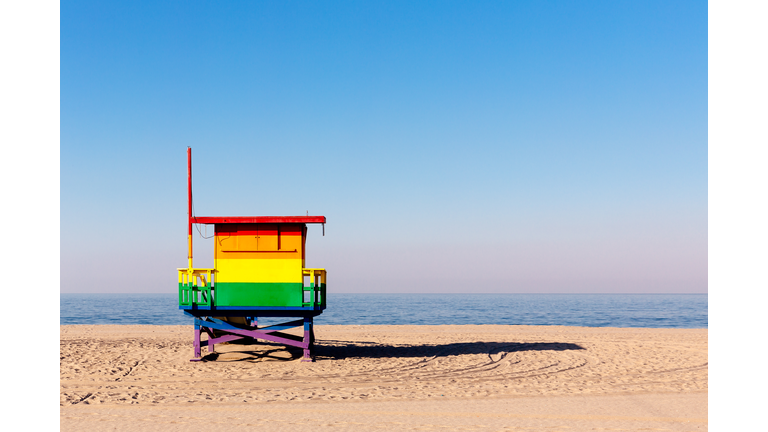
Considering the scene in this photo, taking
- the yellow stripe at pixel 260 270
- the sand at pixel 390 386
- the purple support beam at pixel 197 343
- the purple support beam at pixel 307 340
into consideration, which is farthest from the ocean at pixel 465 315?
the yellow stripe at pixel 260 270

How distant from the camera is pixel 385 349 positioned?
18.4 metres

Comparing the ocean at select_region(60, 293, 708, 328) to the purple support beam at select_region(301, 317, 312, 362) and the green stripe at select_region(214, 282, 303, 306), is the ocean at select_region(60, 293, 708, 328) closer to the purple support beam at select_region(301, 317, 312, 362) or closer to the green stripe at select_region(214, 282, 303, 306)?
the purple support beam at select_region(301, 317, 312, 362)

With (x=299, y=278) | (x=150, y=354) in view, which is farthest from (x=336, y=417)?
(x=150, y=354)

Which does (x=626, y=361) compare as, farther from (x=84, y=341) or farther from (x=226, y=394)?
(x=84, y=341)

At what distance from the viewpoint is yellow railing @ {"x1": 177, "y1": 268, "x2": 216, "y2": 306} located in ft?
49.1

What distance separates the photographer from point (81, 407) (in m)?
9.73

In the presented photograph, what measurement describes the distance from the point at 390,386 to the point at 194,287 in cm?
630

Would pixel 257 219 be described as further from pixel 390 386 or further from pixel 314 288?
pixel 390 386

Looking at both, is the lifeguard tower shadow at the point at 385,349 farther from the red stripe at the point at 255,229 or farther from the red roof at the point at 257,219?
the red roof at the point at 257,219

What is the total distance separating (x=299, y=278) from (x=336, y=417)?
6.36m

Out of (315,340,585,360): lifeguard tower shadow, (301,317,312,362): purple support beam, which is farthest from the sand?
(301,317,312,362): purple support beam

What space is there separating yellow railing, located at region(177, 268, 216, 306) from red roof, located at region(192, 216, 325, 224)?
1333 millimetres

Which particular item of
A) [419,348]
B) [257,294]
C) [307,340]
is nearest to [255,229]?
[257,294]
